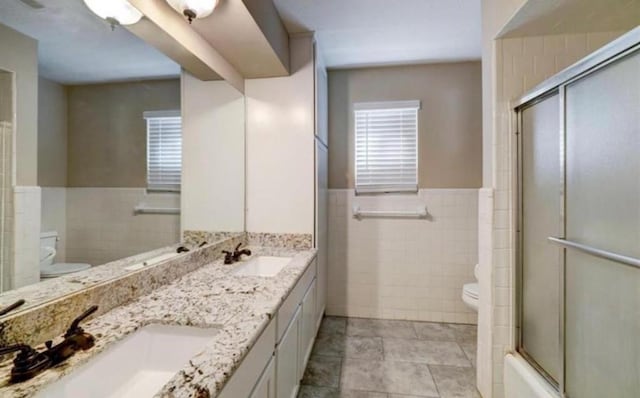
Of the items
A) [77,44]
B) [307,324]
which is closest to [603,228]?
[307,324]

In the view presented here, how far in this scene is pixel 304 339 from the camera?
1.91 metres

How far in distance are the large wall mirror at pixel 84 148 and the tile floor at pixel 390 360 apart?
53.8 inches

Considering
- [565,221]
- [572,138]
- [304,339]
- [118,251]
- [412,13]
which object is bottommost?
[304,339]

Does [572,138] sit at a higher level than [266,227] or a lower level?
higher

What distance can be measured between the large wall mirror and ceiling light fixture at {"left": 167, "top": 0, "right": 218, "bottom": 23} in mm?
254

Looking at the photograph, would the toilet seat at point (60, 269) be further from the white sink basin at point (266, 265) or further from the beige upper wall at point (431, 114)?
the beige upper wall at point (431, 114)

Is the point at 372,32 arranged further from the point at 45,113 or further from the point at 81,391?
the point at 81,391

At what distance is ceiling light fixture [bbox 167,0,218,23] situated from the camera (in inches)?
54.4

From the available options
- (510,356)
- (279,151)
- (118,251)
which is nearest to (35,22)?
(118,251)

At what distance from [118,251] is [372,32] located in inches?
89.2

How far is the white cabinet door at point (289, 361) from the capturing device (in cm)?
135

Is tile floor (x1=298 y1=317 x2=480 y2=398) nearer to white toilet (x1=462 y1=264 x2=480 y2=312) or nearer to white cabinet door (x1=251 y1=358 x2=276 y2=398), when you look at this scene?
white toilet (x1=462 y1=264 x2=480 y2=312)

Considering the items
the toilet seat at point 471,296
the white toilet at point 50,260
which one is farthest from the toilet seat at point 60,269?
the toilet seat at point 471,296

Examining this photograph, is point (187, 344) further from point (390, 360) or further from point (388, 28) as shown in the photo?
point (388, 28)
